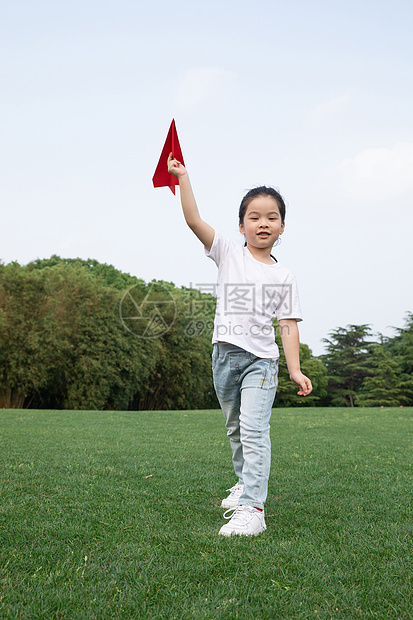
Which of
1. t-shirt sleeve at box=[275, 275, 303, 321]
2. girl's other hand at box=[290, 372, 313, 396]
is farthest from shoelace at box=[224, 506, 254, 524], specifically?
t-shirt sleeve at box=[275, 275, 303, 321]

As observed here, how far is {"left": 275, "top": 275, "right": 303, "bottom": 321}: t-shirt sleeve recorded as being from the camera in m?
2.86

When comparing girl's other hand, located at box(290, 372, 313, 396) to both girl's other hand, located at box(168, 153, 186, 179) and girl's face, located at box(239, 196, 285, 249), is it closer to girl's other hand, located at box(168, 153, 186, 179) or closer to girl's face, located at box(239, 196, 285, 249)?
girl's face, located at box(239, 196, 285, 249)

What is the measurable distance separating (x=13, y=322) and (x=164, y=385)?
37.1ft

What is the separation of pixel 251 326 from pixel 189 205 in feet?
2.45

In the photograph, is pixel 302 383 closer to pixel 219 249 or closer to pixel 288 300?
pixel 288 300

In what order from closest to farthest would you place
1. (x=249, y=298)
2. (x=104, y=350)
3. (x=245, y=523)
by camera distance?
(x=245, y=523)
(x=249, y=298)
(x=104, y=350)

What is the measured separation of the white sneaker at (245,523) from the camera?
235cm

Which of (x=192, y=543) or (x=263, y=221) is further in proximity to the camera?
(x=263, y=221)

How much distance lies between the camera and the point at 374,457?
507 cm

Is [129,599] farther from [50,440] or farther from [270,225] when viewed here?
[50,440]

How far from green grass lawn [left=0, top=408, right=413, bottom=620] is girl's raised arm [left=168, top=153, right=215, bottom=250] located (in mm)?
1558

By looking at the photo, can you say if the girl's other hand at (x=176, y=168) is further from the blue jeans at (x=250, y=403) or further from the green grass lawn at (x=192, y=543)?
the green grass lawn at (x=192, y=543)

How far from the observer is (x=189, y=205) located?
2652 millimetres

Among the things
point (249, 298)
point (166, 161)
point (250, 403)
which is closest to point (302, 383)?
point (250, 403)
